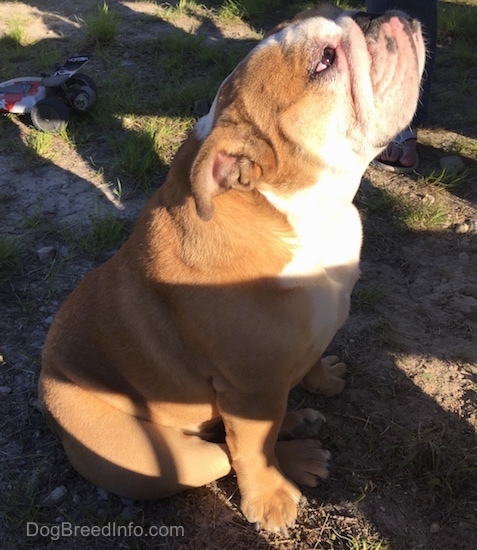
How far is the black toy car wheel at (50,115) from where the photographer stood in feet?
15.3

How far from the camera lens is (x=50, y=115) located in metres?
4.70

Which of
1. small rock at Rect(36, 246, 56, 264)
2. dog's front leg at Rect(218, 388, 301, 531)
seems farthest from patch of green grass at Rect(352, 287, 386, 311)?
small rock at Rect(36, 246, 56, 264)

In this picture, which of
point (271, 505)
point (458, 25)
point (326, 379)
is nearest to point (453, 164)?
point (326, 379)

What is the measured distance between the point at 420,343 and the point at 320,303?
1070mm

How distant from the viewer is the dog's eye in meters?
1.97

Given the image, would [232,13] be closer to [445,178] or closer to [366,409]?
[445,178]

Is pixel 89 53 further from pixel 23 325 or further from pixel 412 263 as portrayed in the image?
pixel 412 263

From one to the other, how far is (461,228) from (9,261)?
272cm

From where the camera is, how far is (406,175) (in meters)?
4.23

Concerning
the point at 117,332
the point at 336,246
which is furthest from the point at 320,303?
the point at 117,332

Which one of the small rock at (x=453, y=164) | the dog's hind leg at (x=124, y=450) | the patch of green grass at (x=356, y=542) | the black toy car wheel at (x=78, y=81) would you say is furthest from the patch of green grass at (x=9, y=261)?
the small rock at (x=453, y=164)

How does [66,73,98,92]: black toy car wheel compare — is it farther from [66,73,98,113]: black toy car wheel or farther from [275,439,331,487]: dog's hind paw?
[275,439,331,487]: dog's hind paw

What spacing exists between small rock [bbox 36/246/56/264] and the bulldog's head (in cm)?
197

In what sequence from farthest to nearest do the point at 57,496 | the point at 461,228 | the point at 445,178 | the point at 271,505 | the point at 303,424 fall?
the point at 445,178, the point at 461,228, the point at 303,424, the point at 57,496, the point at 271,505
